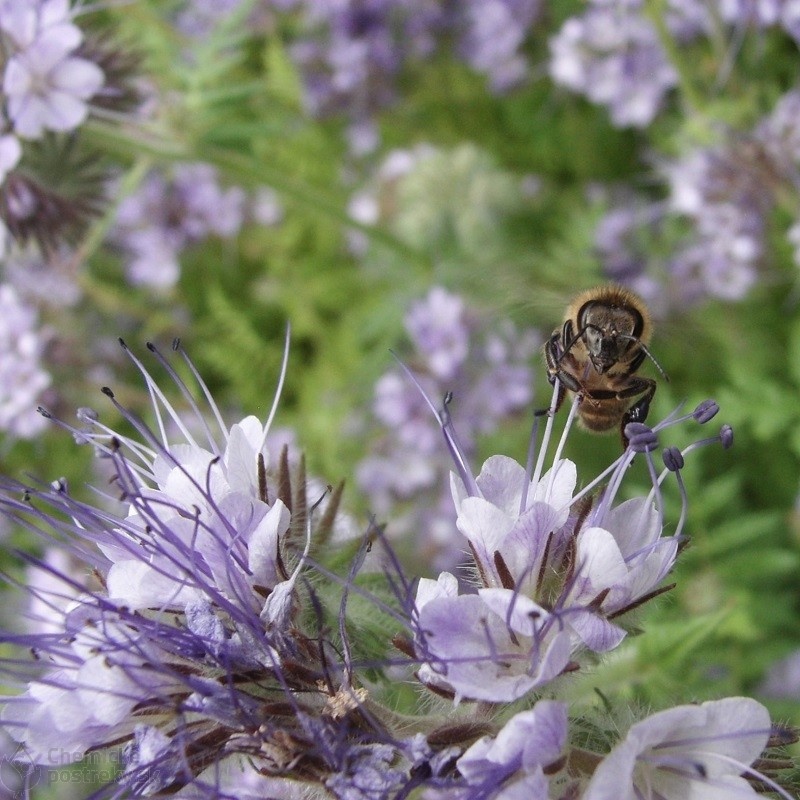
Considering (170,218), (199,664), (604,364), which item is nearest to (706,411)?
(604,364)

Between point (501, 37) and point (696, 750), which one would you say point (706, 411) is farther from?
point (501, 37)

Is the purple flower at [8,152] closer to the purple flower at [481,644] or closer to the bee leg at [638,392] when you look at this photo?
the bee leg at [638,392]

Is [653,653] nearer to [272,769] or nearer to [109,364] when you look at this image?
[272,769]

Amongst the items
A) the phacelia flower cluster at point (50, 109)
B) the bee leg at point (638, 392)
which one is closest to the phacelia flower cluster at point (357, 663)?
the bee leg at point (638, 392)

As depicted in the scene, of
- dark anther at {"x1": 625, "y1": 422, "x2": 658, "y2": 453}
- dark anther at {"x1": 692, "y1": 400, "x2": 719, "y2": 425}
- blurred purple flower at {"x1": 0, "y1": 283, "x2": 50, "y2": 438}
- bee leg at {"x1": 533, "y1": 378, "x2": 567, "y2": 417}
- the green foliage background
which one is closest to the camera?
dark anther at {"x1": 625, "y1": 422, "x2": 658, "y2": 453}

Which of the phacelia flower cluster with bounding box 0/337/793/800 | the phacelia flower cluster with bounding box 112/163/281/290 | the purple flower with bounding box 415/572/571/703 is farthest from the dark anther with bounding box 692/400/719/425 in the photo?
the phacelia flower cluster with bounding box 112/163/281/290

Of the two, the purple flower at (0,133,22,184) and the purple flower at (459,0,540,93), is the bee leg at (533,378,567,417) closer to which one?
the purple flower at (0,133,22,184)

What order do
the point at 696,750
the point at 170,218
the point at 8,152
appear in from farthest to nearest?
the point at 170,218, the point at 8,152, the point at 696,750
